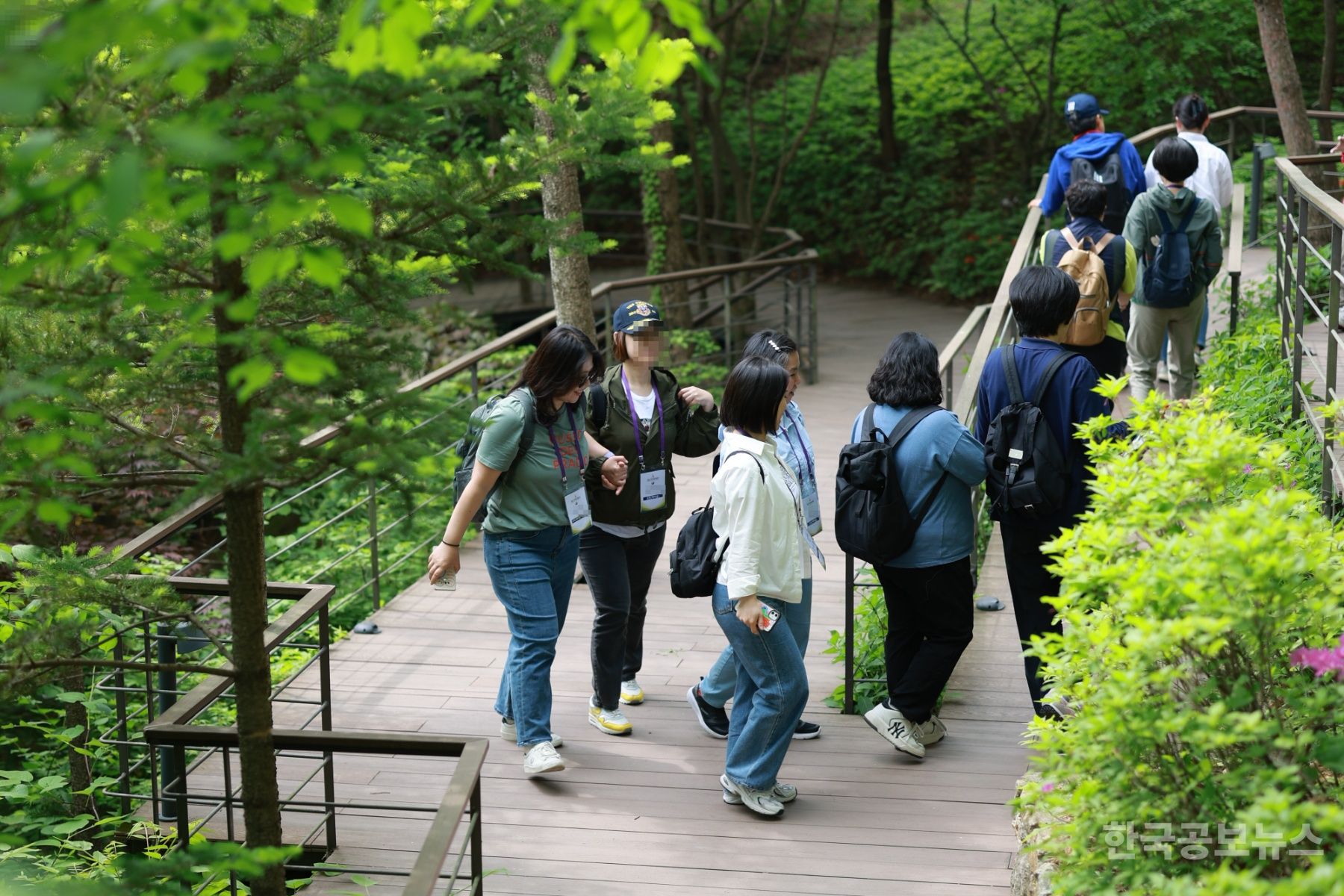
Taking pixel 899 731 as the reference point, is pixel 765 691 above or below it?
above

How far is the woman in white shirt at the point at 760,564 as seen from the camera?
413 cm

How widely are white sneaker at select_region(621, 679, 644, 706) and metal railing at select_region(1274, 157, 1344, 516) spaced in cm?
271

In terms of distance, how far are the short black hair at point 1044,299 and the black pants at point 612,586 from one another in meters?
1.66

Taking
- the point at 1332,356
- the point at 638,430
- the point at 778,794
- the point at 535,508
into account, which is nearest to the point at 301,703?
the point at 535,508

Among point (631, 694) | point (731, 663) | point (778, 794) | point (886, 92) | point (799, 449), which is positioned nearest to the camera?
point (778, 794)

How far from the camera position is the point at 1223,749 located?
2.93 m

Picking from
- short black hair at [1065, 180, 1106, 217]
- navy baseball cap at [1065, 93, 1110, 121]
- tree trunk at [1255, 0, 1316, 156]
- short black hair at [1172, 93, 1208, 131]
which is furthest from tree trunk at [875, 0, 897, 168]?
short black hair at [1065, 180, 1106, 217]

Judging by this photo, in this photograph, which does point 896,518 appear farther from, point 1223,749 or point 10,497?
point 10,497

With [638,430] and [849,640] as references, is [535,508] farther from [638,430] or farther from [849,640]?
[849,640]

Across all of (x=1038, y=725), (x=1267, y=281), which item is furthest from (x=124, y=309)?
(x=1267, y=281)

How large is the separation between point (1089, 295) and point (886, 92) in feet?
44.8

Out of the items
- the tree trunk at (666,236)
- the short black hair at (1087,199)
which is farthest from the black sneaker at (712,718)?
the tree trunk at (666,236)

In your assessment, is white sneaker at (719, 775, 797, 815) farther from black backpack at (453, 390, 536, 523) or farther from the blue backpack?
the blue backpack

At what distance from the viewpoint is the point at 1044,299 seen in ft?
14.8
